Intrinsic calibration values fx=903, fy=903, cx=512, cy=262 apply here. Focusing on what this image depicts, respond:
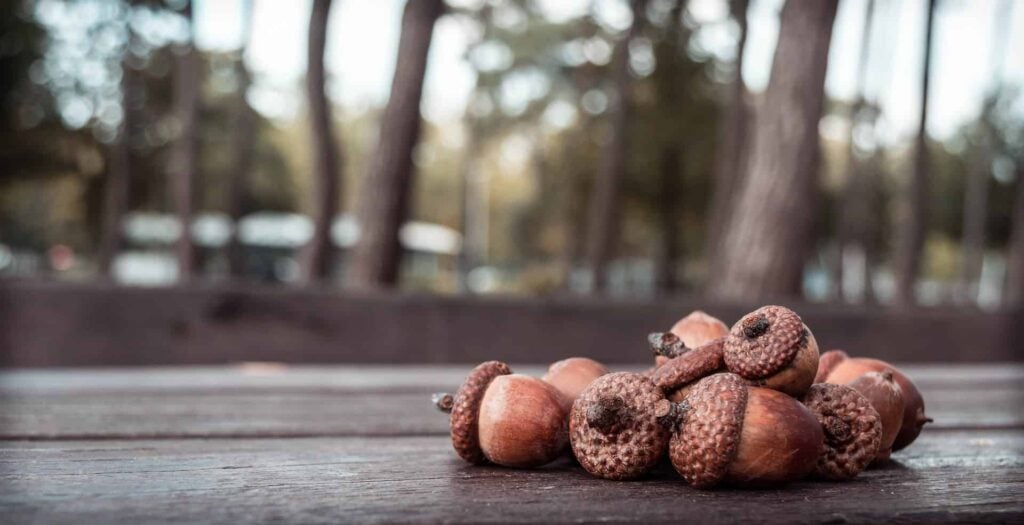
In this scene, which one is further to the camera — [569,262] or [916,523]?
[569,262]

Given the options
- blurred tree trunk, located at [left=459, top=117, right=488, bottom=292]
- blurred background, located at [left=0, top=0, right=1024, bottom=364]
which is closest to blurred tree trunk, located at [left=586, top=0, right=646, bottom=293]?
blurred background, located at [left=0, top=0, right=1024, bottom=364]

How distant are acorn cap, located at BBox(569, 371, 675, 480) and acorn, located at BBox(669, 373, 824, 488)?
0.10ft

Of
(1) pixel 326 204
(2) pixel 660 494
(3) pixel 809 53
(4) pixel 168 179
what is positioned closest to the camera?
(2) pixel 660 494

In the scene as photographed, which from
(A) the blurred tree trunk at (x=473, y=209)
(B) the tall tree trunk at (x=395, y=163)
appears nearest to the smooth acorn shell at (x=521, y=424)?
(B) the tall tree trunk at (x=395, y=163)

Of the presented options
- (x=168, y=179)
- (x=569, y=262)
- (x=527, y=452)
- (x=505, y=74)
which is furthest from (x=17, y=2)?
(x=527, y=452)

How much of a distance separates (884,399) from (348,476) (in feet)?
2.74

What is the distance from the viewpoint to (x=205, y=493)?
3.45 feet

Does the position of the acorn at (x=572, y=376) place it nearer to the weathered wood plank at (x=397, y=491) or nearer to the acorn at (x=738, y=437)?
the weathered wood plank at (x=397, y=491)

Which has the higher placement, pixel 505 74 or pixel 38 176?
pixel 505 74

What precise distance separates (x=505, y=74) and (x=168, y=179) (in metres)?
8.27

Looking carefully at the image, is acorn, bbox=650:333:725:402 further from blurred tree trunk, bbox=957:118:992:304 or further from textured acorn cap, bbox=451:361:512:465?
blurred tree trunk, bbox=957:118:992:304

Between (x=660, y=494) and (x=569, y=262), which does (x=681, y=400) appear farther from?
(x=569, y=262)

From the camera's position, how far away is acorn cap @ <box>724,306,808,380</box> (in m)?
1.22

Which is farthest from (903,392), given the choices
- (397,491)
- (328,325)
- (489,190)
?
(489,190)
